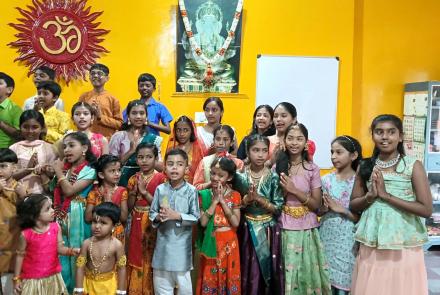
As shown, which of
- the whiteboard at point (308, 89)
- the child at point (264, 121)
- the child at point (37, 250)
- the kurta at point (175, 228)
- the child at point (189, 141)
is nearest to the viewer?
the child at point (37, 250)

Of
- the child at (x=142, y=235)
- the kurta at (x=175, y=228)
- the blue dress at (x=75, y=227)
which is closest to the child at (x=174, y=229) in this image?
the kurta at (x=175, y=228)

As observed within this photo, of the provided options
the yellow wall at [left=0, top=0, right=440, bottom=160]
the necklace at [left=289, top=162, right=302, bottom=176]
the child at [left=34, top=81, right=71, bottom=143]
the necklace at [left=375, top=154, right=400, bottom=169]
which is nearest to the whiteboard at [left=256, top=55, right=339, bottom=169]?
the yellow wall at [left=0, top=0, right=440, bottom=160]

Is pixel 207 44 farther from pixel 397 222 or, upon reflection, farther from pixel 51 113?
pixel 397 222

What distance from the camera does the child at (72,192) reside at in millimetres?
2793

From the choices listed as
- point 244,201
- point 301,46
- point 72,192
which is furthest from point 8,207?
point 301,46

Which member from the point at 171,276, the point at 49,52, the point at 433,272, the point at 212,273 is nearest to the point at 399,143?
the point at 212,273

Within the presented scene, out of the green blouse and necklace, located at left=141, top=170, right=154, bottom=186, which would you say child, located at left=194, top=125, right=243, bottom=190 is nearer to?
necklace, located at left=141, top=170, right=154, bottom=186

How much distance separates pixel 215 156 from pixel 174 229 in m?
0.62

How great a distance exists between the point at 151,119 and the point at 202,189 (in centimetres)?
150

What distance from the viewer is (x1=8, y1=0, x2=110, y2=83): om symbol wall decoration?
487 cm

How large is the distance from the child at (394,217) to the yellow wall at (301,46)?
9.76 feet

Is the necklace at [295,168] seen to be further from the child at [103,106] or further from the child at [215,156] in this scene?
the child at [103,106]

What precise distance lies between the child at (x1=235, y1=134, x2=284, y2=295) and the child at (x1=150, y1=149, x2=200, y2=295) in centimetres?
34

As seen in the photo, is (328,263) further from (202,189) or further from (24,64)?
(24,64)
